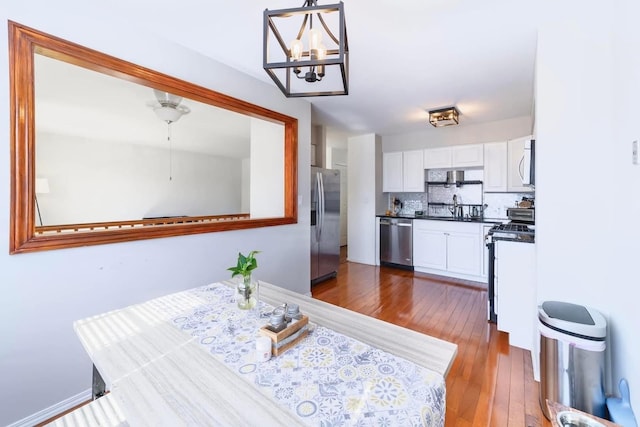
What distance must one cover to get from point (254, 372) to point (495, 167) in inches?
175

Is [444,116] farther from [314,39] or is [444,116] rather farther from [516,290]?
[314,39]

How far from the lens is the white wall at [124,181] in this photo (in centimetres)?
432

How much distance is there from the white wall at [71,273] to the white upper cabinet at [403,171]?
138 inches

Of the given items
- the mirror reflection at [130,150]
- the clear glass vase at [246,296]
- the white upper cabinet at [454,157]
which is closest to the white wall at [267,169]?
the mirror reflection at [130,150]

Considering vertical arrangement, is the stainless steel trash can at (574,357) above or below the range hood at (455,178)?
below

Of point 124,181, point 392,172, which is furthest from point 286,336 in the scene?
point 124,181

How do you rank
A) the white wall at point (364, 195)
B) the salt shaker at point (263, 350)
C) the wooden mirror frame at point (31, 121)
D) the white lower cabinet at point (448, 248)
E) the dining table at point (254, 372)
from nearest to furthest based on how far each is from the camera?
the dining table at point (254, 372) < the salt shaker at point (263, 350) < the wooden mirror frame at point (31, 121) < the white lower cabinet at point (448, 248) < the white wall at point (364, 195)

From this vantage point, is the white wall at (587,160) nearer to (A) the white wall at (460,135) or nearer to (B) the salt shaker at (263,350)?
(B) the salt shaker at (263,350)

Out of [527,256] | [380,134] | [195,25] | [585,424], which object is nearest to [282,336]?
[585,424]

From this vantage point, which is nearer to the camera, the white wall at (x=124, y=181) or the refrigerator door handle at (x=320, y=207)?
the refrigerator door handle at (x=320, y=207)

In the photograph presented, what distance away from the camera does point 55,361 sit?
1.56 m

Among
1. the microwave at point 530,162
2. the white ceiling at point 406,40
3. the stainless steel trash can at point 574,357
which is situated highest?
the white ceiling at point 406,40

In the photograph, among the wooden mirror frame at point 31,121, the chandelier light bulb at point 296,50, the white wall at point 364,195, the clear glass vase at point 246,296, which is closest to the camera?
the chandelier light bulb at point 296,50

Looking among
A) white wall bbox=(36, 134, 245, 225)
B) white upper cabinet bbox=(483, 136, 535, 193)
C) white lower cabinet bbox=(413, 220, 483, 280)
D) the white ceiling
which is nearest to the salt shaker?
the white ceiling
